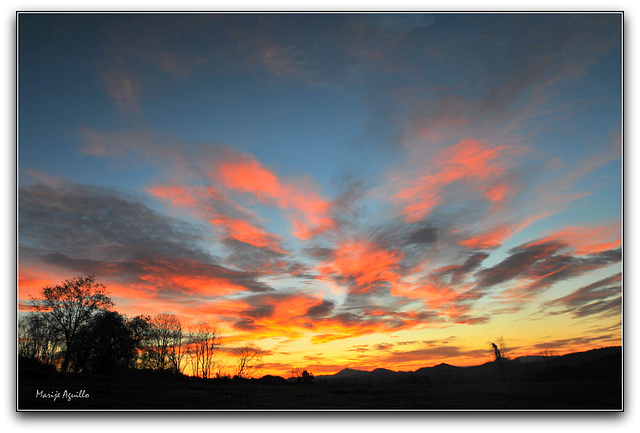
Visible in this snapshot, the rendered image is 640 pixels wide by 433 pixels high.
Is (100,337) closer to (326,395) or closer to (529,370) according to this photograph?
(326,395)

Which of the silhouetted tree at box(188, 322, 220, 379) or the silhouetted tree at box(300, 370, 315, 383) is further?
the silhouetted tree at box(188, 322, 220, 379)

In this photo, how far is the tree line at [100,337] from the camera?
788 cm

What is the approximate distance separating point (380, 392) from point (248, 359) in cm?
417

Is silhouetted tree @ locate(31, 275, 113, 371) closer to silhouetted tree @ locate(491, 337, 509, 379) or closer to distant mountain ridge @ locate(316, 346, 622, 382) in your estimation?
distant mountain ridge @ locate(316, 346, 622, 382)

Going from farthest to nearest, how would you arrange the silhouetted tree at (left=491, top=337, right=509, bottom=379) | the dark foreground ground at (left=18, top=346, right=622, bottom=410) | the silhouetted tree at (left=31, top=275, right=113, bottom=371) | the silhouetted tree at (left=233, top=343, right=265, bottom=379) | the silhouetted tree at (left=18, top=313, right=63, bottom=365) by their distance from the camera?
the silhouetted tree at (left=233, top=343, right=265, bottom=379)
the silhouetted tree at (left=31, top=275, right=113, bottom=371)
the silhouetted tree at (left=491, top=337, right=509, bottom=379)
the silhouetted tree at (left=18, top=313, right=63, bottom=365)
the dark foreground ground at (left=18, top=346, right=622, bottom=410)

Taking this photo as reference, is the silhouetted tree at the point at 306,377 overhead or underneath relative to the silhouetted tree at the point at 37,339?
underneath

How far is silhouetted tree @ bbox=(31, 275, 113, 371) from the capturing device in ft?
25.8

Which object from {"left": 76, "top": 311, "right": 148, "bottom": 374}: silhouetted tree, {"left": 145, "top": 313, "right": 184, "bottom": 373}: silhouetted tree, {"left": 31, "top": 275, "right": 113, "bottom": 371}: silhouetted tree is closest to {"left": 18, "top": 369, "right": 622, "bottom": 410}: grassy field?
{"left": 31, "top": 275, "right": 113, "bottom": 371}: silhouetted tree

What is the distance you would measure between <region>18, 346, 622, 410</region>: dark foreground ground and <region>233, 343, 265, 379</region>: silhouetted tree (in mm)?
1144

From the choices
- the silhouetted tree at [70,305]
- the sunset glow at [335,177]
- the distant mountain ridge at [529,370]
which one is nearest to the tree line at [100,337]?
the silhouetted tree at [70,305]

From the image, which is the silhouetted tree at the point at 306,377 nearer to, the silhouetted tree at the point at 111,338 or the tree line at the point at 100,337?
the tree line at the point at 100,337

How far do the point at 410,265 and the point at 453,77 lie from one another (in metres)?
4.61

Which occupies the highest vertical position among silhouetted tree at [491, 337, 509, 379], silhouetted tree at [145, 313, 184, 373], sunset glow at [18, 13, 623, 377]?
sunset glow at [18, 13, 623, 377]

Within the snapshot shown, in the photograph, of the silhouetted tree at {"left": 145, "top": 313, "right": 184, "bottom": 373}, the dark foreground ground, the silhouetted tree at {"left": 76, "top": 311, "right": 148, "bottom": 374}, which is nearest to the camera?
the dark foreground ground
